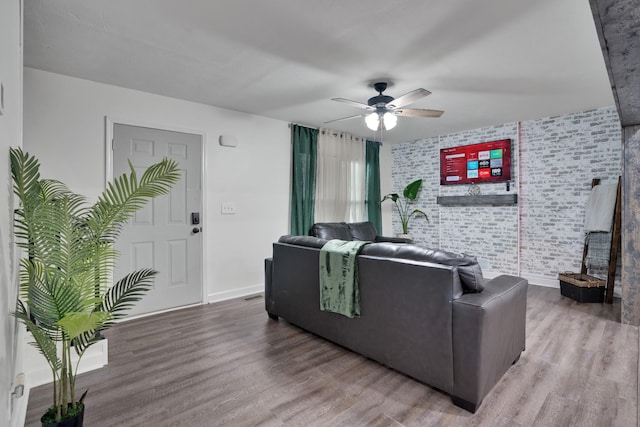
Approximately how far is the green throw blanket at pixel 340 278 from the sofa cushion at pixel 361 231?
2201mm

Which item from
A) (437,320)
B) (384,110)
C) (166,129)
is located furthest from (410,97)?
(166,129)

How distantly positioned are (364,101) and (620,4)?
253 cm

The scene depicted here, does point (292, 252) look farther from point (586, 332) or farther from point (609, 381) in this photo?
point (586, 332)

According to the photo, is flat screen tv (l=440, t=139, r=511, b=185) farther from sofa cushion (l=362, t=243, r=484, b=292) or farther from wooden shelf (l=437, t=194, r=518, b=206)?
sofa cushion (l=362, t=243, r=484, b=292)

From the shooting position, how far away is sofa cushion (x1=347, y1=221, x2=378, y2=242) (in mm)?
4809

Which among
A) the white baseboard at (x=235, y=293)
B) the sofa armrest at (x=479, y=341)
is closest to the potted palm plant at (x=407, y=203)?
the white baseboard at (x=235, y=293)

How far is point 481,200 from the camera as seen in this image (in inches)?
199

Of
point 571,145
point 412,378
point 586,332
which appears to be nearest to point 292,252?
point 412,378

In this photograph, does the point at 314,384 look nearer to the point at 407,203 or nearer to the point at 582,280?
the point at 582,280

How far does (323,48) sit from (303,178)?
2.50 meters

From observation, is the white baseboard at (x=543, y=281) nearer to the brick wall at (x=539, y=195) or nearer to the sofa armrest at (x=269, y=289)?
the brick wall at (x=539, y=195)

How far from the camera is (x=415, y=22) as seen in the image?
2.14m

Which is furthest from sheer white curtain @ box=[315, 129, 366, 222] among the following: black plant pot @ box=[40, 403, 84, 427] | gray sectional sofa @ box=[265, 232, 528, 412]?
black plant pot @ box=[40, 403, 84, 427]

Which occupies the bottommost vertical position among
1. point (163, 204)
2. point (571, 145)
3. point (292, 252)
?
point (292, 252)
